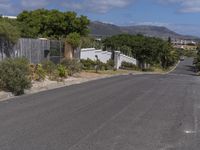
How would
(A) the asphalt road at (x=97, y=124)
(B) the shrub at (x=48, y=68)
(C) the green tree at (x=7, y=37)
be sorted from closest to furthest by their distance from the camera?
(A) the asphalt road at (x=97, y=124) → (C) the green tree at (x=7, y=37) → (B) the shrub at (x=48, y=68)

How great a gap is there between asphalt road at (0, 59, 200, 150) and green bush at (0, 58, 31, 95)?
1532 millimetres

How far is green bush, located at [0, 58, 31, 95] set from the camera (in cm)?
2095

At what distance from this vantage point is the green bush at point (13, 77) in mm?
20953

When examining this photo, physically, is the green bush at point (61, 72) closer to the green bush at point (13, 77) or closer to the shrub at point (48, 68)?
the shrub at point (48, 68)

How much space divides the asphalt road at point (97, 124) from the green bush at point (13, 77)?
1532 mm

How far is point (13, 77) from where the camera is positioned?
21.2 metres

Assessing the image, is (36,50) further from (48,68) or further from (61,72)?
(48,68)

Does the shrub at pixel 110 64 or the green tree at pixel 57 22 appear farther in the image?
the shrub at pixel 110 64

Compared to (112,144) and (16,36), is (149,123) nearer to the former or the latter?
(112,144)

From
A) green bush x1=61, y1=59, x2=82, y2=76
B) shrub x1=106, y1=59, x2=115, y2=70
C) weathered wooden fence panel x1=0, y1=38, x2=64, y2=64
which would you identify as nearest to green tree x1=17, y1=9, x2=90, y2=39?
shrub x1=106, y1=59, x2=115, y2=70

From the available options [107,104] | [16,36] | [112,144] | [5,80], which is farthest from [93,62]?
[112,144]

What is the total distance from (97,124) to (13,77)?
9148 mm

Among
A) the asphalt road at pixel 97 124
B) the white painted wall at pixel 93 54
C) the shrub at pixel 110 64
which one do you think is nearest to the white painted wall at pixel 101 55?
the white painted wall at pixel 93 54

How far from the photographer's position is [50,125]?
12.3 m
